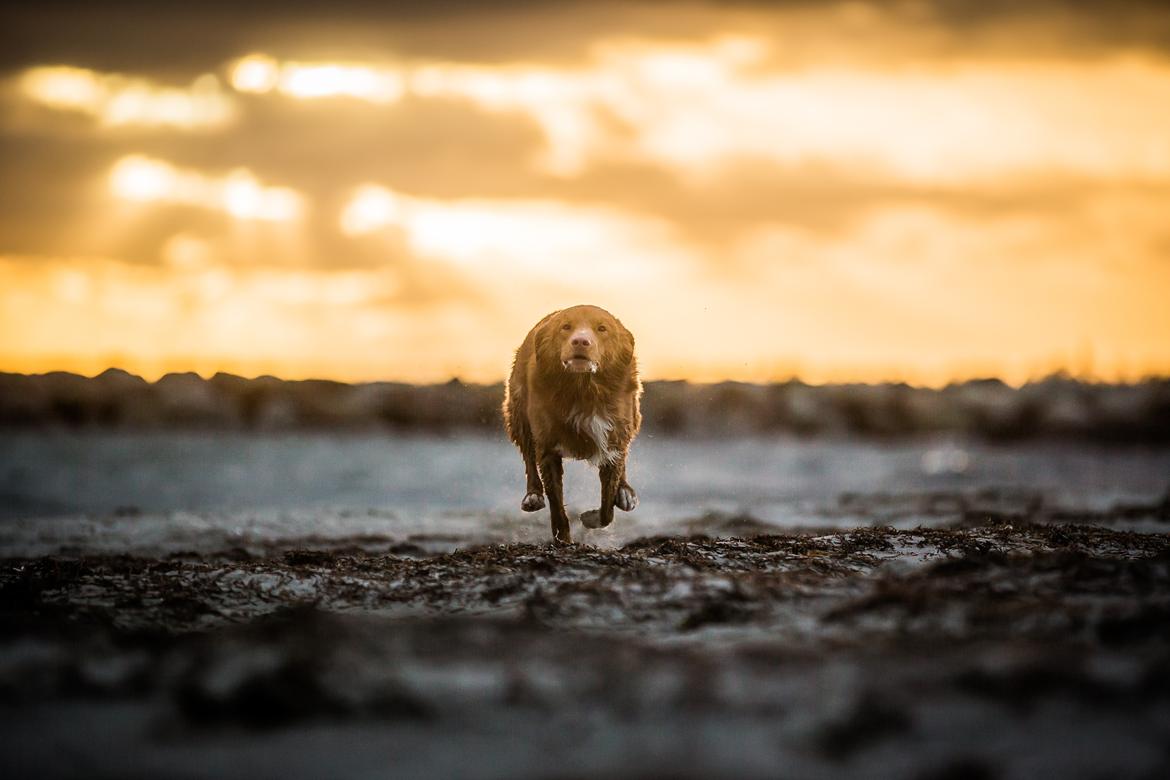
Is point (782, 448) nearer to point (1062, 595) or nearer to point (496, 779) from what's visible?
point (1062, 595)

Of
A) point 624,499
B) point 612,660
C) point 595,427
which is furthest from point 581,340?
point 612,660

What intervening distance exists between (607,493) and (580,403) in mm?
899

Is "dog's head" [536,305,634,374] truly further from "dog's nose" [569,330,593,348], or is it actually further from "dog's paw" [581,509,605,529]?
"dog's paw" [581,509,605,529]

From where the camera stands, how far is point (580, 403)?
9781mm

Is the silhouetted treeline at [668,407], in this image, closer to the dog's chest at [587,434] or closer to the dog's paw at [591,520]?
the dog's paw at [591,520]

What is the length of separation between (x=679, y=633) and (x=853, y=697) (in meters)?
1.29

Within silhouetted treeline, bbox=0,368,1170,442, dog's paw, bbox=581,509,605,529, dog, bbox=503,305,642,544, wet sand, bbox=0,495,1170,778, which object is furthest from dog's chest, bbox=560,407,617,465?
silhouetted treeline, bbox=0,368,1170,442

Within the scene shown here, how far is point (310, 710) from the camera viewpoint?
437 cm

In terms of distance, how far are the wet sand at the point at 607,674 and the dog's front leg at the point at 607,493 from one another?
3419 millimetres

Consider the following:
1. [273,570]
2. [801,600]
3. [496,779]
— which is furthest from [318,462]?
[496,779]

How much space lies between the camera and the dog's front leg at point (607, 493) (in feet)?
33.3

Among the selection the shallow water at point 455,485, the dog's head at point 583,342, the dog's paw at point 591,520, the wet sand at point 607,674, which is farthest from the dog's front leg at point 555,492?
the wet sand at point 607,674

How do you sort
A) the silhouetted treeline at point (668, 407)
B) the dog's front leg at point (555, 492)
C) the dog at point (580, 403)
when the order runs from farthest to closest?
the silhouetted treeline at point (668, 407)
the dog's front leg at point (555, 492)
the dog at point (580, 403)

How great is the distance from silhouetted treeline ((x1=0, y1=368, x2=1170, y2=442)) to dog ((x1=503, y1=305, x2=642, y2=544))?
27308mm
